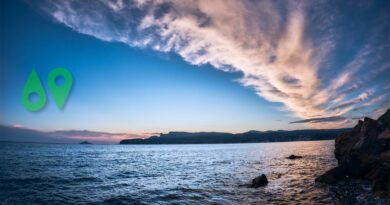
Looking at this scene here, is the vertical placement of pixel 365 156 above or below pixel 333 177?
above

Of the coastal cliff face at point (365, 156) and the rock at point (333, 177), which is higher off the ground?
the coastal cliff face at point (365, 156)

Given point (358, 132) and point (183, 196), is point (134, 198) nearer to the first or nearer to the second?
Answer: point (183, 196)

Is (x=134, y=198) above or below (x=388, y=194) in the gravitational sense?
below

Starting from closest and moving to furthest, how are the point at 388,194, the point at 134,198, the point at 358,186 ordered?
the point at 388,194 < the point at 134,198 < the point at 358,186

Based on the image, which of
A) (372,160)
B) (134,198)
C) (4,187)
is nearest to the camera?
(134,198)

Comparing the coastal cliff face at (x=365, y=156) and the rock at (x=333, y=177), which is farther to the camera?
the coastal cliff face at (x=365, y=156)

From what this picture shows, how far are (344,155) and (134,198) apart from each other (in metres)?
30.6

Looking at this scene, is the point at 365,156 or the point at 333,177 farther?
the point at 365,156

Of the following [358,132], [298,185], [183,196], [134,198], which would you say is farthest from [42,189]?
[358,132]

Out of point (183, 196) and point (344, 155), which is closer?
point (183, 196)

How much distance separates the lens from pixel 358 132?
38031 millimetres

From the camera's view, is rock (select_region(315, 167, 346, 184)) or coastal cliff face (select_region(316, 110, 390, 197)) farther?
coastal cliff face (select_region(316, 110, 390, 197))

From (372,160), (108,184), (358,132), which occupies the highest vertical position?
(358,132)

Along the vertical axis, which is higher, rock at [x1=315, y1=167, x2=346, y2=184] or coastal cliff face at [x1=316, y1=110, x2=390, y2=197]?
coastal cliff face at [x1=316, y1=110, x2=390, y2=197]
